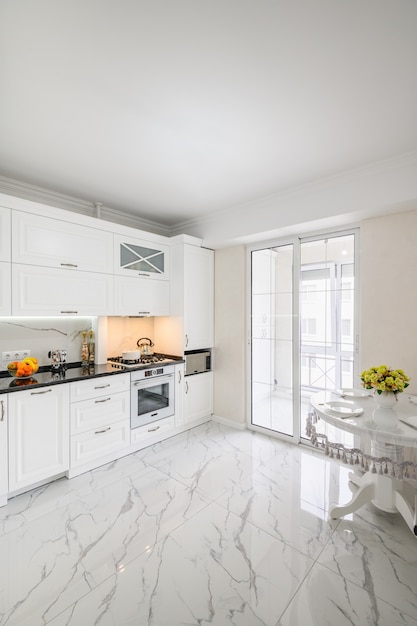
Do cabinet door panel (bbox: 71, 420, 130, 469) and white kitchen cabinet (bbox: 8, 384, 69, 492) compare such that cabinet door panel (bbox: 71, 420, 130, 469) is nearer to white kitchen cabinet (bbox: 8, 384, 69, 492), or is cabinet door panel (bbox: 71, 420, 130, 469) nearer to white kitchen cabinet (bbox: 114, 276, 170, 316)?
white kitchen cabinet (bbox: 8, 384, 69, 492)

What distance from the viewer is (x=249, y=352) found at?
3676 mm

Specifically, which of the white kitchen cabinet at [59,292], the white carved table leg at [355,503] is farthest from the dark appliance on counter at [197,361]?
the white carved table leg at [355,503]

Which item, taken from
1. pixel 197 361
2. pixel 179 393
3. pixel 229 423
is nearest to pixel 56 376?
pixel 179 393

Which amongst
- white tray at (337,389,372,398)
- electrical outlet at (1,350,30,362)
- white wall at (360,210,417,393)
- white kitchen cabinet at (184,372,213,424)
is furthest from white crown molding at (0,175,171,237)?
white tray at (337,389,372,398)

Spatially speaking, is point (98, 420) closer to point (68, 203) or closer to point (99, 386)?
point (99, 386)

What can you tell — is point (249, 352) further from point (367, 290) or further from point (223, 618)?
point (223, 618)

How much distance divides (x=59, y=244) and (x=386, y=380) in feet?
9.27

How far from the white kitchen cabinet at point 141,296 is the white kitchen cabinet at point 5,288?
96cm

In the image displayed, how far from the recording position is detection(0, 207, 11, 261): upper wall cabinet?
2.33 meters

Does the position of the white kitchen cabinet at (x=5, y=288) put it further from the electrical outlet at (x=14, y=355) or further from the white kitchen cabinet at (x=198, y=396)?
the white kitchen cabinet at (x=198, y=396)

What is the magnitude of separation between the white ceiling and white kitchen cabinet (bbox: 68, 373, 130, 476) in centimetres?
194

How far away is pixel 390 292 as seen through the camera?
2.57m

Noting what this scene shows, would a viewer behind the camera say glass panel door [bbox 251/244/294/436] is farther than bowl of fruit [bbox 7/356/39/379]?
Yes

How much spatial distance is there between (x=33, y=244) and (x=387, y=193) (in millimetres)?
2992
